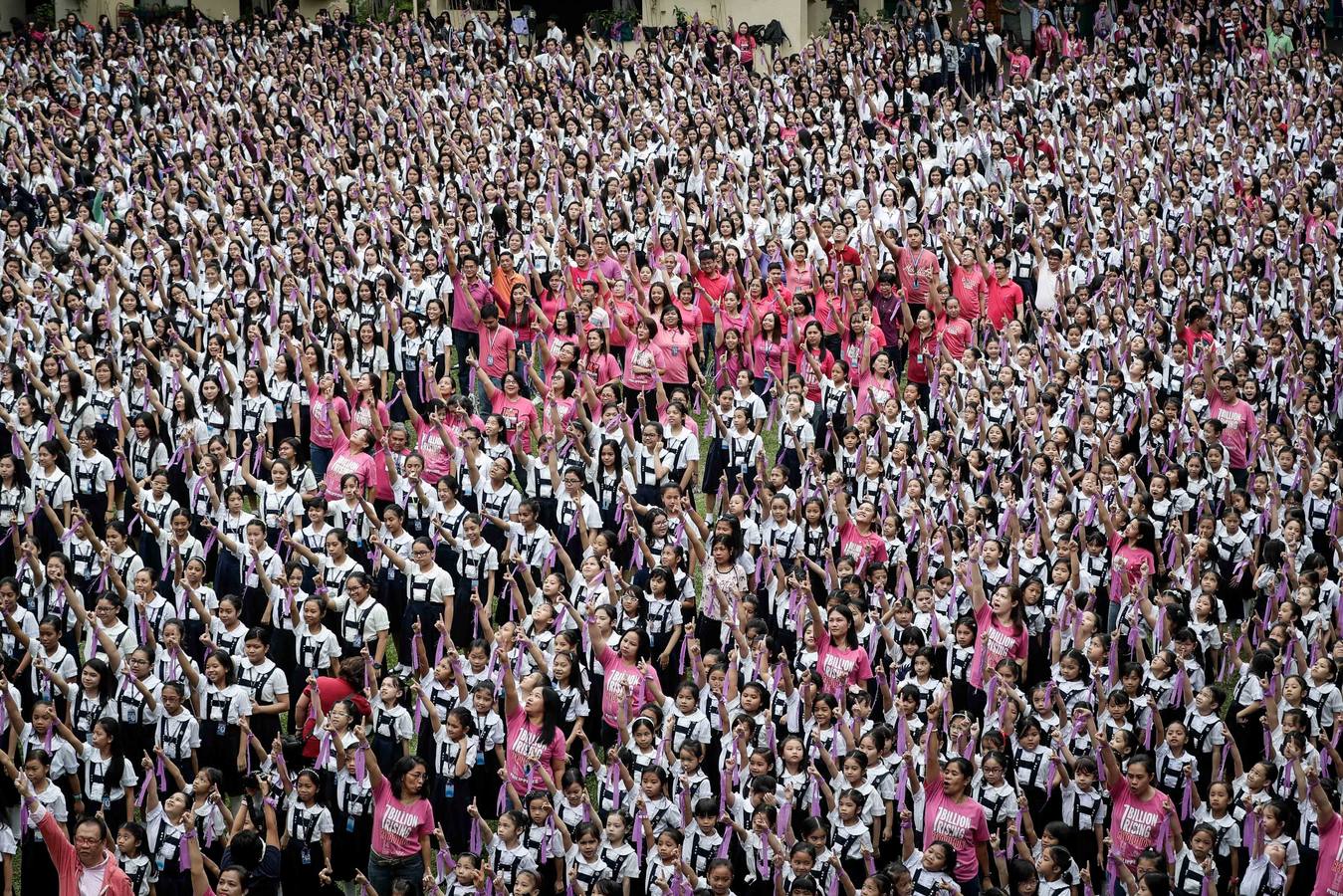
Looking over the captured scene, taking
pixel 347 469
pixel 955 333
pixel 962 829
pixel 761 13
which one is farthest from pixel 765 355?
pixel 761 13

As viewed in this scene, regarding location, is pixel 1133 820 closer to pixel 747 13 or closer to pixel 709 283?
pixel 709 283

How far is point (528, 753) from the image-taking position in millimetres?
7969

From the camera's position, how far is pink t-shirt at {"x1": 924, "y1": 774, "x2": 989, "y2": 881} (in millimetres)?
7594

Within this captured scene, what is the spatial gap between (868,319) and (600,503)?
2.75 meters

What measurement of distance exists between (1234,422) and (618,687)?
16.1ft

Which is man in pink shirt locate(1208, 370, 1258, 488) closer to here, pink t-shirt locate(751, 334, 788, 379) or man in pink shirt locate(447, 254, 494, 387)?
pink t-shirt locate(751, 334, 788, 379)

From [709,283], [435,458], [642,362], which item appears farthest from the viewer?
[709,283]

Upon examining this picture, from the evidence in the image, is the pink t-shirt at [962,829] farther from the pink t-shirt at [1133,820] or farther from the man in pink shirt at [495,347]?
the man in pink shirt at [495,347]

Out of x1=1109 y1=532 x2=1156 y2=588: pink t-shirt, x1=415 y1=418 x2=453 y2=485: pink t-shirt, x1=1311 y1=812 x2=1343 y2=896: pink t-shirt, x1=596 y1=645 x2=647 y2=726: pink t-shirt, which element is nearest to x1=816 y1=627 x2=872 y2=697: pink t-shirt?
x1=596 y1=645 x2=647 y2=726: pink t-shirt

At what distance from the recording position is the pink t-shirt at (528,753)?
7.95m

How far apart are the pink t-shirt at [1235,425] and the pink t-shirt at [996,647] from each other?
116 inches

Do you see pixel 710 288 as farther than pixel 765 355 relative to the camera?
Yes

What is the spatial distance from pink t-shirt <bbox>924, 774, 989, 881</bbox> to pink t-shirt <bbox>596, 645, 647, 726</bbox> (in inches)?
58.2

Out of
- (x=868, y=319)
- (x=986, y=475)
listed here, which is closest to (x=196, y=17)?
(x=868, y=319)
